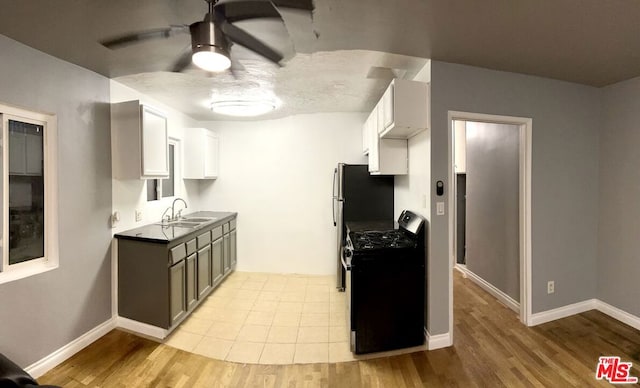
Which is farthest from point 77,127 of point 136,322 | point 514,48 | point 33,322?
point 514,48

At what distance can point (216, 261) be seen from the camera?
345cm

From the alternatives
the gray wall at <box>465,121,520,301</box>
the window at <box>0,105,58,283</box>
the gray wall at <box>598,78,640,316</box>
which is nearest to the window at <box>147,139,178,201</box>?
the window at <box>0,105,58,283</box>

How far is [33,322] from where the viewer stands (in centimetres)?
194

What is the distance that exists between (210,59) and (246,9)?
0.33 meters

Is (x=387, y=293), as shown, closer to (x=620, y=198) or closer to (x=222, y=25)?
(x=222, y=25)

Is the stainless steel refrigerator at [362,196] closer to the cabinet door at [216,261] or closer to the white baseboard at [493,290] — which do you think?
the white baseboard at [493,290]

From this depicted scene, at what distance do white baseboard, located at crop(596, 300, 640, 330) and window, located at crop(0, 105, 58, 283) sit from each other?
508 centimetres

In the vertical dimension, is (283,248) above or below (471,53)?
below

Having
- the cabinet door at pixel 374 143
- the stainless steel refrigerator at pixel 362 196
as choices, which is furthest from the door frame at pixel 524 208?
the stainless steel refrigerator at pixel 362 196

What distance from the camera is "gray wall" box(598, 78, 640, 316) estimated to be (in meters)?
2.52

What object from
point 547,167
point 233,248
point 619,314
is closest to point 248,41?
point 547,167

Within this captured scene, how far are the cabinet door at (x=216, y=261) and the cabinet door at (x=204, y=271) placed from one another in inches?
4.3

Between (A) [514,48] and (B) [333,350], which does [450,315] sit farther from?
(A) [514,48]

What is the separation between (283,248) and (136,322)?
6.69 feet
